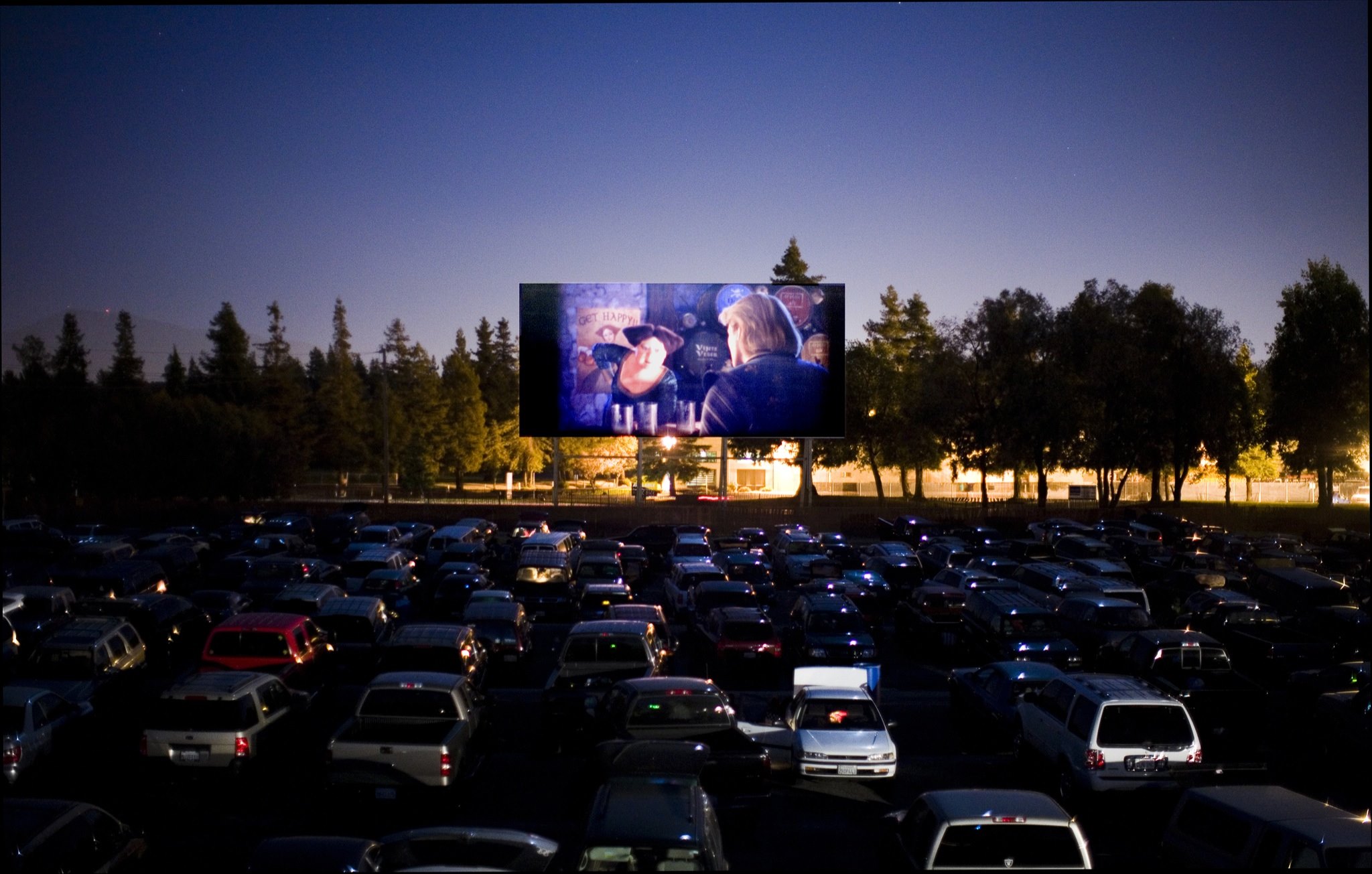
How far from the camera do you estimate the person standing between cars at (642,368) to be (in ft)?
138

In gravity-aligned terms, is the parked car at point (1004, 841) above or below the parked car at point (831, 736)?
above

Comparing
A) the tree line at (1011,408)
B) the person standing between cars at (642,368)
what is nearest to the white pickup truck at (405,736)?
the person standing between cars at (642,368)

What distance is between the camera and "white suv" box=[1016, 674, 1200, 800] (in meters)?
11.0

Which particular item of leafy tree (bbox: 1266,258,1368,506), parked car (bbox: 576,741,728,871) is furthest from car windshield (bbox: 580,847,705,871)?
leafy tree (bbox: 1266,258,1368,506)

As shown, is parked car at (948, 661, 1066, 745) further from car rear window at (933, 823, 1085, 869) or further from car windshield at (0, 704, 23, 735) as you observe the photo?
car windshield at (0, 704, 23, 735)

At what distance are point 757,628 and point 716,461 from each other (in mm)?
64387

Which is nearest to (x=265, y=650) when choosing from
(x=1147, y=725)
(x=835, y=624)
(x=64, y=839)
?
(x=64, y=839)

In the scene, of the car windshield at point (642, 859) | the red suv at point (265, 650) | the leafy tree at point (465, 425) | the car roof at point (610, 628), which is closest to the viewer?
the car windshield at point (642, 859)

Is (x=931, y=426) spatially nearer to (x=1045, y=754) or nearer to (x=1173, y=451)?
(x=1173, y=451)

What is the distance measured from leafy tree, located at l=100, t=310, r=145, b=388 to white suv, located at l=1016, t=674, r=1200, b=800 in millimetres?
80758

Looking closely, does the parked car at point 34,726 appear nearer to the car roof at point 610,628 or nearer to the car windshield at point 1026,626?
the car roof at point 610,628

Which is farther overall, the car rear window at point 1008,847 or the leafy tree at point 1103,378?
the leafy tree at point 1103,378

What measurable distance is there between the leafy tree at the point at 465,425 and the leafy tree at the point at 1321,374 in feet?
167

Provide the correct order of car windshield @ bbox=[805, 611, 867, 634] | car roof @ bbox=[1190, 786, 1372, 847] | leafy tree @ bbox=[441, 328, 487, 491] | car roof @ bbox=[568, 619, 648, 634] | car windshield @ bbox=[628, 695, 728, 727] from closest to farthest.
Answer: car roof @ bbox=[1190, 786, 1372, 847] < car windshield @ bbox=[628, 695, 728, 727] < car roof @ bbox=[568, 619, 648, 634] < car windshield @ bbox=[805, 611, 867, 634] < leafy tree @ bbox=[441, 328, 487, 491]
